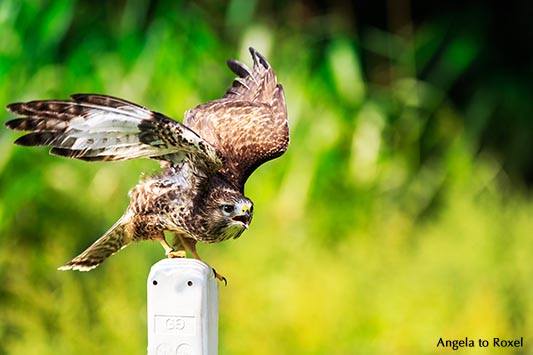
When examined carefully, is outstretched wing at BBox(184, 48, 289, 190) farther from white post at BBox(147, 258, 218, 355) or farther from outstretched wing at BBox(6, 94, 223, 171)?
white post at BBox(147, 258, 218, 355)

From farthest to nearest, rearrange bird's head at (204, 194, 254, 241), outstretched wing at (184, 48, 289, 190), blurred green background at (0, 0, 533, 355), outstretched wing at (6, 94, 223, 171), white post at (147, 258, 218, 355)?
blurred green background at (0, 0, 533, 355) → outstretched wing at (184, 48, 289, 190) → bird's head at (204, 194, 254, 241) → outstretched wing at (6, 94, 223, 171) → white post at (147, 258, 218, 355)

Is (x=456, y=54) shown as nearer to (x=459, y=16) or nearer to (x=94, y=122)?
(x=459, y=16)

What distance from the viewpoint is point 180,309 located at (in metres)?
2.01

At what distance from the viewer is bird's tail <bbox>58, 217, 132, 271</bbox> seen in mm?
2492

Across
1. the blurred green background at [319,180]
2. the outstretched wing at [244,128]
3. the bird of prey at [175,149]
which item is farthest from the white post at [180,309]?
the blurred green background at [319,180]

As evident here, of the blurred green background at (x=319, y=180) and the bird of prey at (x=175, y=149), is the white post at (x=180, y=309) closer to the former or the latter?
the bird of prey at (x=175, y=149)

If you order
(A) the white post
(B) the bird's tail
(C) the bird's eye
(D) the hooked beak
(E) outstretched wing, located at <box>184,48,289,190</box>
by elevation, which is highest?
(E) outstretched wing, located at <box>184,48,289,190</box>

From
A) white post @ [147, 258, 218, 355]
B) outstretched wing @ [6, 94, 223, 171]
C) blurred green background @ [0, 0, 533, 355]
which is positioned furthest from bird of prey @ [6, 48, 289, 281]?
blurred green background @ [0, 0, 533, 355]

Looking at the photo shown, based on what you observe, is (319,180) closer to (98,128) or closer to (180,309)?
A: (98,128)

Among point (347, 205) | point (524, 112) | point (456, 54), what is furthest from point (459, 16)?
point (347, 205)

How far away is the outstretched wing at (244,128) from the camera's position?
2682 mm

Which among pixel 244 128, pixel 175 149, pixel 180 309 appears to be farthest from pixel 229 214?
pixel 180 309

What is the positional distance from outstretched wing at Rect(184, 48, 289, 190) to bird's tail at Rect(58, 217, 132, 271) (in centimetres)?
29

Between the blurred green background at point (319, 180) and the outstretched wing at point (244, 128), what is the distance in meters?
1.36
